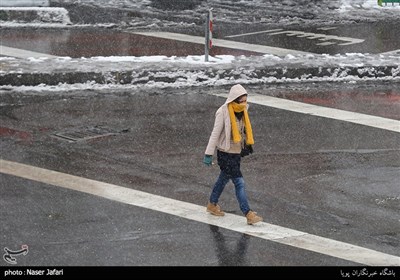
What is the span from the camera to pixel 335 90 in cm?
1755

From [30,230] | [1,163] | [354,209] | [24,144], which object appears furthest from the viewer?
[24,144]

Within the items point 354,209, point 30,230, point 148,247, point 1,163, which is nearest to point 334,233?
point 354,209

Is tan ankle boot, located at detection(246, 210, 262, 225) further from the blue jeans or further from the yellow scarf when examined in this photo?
the yellow scarf

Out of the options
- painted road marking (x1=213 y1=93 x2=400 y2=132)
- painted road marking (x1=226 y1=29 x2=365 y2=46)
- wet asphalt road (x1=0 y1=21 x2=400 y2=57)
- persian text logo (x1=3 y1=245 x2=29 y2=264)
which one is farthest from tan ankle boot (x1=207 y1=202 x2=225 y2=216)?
painted road marking (x1=226 y1=29 x2=365 y2=46)

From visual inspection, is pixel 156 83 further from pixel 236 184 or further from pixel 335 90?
pixel 236 184

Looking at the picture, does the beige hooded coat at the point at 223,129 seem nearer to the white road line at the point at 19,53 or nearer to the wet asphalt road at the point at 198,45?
the white road line at the point at 19,53

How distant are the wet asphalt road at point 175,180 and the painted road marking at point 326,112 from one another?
289mm

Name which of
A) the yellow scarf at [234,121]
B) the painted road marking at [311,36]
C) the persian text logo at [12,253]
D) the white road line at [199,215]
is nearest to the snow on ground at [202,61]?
the painted road marking at [311,36]

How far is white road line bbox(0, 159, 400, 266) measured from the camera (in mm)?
9734

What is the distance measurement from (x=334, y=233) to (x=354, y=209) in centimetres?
86

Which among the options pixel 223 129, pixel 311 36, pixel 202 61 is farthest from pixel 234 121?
pixel 311 36

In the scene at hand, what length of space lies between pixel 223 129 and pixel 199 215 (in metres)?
0.95
